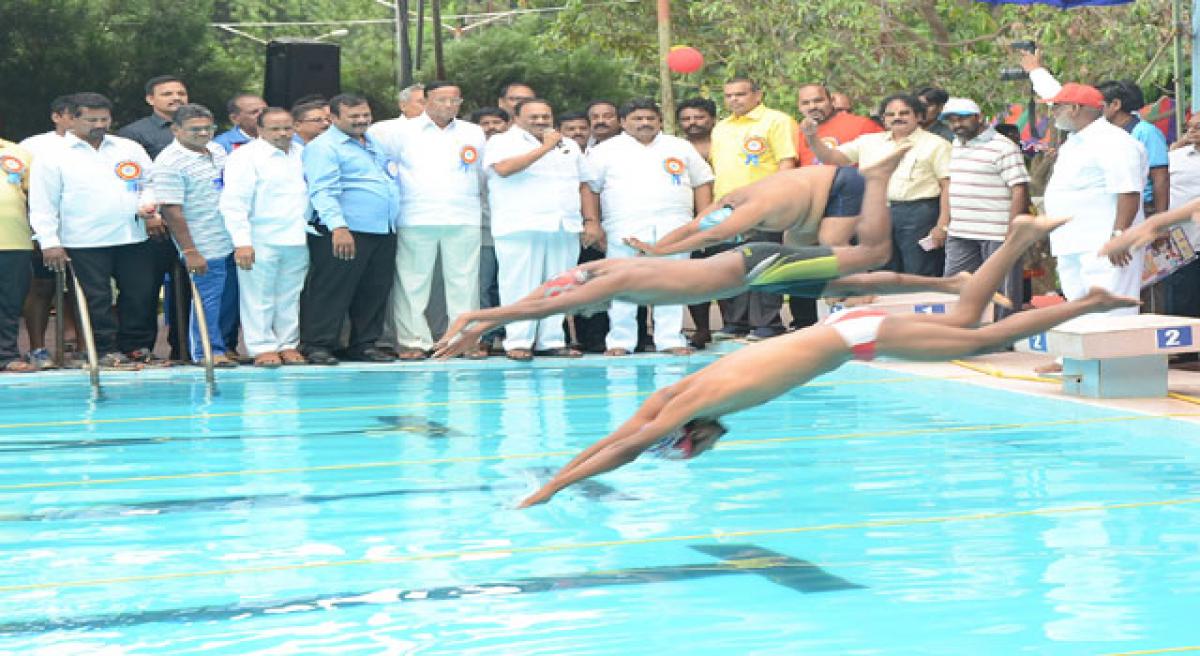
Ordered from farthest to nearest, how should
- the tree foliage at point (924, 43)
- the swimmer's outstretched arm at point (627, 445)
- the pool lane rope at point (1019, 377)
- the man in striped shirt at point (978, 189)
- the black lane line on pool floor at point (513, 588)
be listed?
1. the tree foliage at point (924, 43)
2. the man in striped shirt at point (978, 189)
3. the pool lane rope at point (1019, 377)
4. the swimmer's outstretched arm at point (627, 445)
5. the black lane line on pool floor at point (513, 588)

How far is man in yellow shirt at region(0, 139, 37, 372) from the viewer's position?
1202 centimetres

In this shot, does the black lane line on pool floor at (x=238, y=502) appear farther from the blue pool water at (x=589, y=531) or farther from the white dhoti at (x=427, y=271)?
the white dhoti at (x=427, y=271)

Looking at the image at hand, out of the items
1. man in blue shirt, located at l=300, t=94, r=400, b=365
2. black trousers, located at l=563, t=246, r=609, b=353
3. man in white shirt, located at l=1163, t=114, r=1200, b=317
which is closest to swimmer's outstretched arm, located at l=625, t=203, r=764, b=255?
man in white shirt, located at l=1163, t=114, r=1200, b=317

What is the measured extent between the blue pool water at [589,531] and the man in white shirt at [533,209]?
2.07 m

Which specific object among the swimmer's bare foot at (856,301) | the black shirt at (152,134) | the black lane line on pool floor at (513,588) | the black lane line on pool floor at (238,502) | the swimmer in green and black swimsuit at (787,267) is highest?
the black shirt at (152,134)

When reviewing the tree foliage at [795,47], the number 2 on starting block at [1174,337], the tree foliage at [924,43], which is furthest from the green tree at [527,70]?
the number 2 on starting block at [1174,337]

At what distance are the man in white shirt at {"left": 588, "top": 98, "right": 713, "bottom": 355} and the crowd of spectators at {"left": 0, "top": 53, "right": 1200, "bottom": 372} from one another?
18mm

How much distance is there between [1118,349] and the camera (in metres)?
9.41

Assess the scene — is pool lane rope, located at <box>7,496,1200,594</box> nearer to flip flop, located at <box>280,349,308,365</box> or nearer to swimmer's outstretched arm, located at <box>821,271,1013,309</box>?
swimmer's outstretched arm, located at <box>821,271,1013,309</box>

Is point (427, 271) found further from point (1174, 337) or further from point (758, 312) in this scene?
point (1174, 337)

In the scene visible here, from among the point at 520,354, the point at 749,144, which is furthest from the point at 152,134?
the point at 749,144

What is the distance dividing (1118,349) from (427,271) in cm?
546

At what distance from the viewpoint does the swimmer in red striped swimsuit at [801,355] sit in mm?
5672

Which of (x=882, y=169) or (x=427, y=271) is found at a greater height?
(x=882, y=169)
